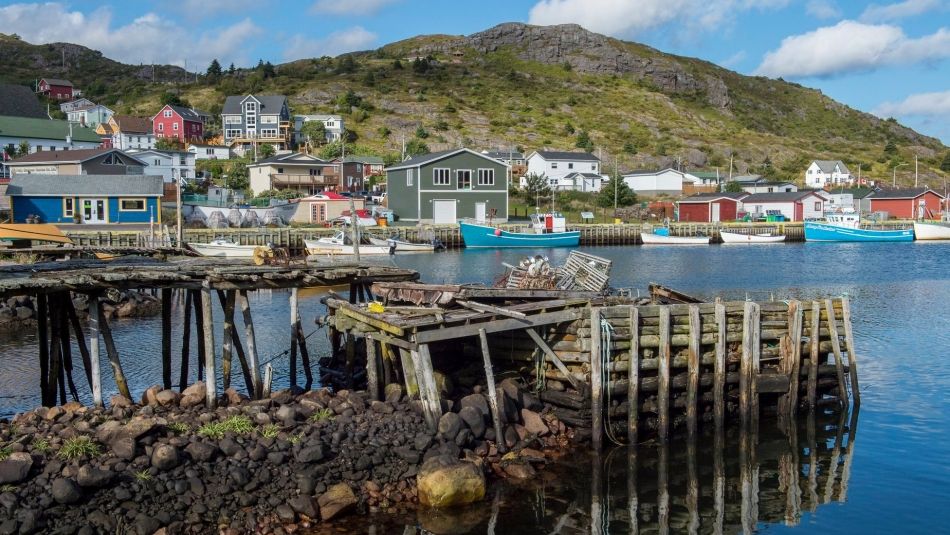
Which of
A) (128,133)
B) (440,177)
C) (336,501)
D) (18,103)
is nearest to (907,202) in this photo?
(440,177)

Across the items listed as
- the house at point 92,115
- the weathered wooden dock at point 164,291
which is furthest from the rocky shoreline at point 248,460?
the house at point 92,115

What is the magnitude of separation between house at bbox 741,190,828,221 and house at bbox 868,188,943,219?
10042 mm

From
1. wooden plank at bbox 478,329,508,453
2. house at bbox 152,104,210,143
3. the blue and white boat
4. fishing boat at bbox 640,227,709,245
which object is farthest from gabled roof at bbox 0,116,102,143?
wooden plank at bbox 478,329,508,453

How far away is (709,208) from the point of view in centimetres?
9456

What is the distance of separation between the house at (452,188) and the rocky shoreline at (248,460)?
62.1m

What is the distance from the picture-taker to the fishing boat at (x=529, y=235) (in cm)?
7362

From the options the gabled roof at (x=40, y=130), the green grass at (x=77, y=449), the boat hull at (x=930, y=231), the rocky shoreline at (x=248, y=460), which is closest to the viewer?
the rocky shoreline at (x=248, y=460)

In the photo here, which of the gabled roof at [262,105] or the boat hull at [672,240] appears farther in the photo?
the gabled roof at [262,105]

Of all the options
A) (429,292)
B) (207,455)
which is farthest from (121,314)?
(207,455)

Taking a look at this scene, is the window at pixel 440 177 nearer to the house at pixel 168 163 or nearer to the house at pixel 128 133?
the house at pixel 168 163

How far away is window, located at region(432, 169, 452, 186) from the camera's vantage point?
79625 millimetres

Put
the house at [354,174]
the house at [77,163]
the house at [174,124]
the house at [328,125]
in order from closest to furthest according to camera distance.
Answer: the house at [77,163]
the house at [354,174]
the house at [174,124]
the house at [328,125]

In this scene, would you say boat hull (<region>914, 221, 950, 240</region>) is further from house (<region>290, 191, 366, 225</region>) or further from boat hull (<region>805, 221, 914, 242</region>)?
house (<region>290, 191, 366, 225</region>)

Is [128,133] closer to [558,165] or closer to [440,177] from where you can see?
[558,165]
